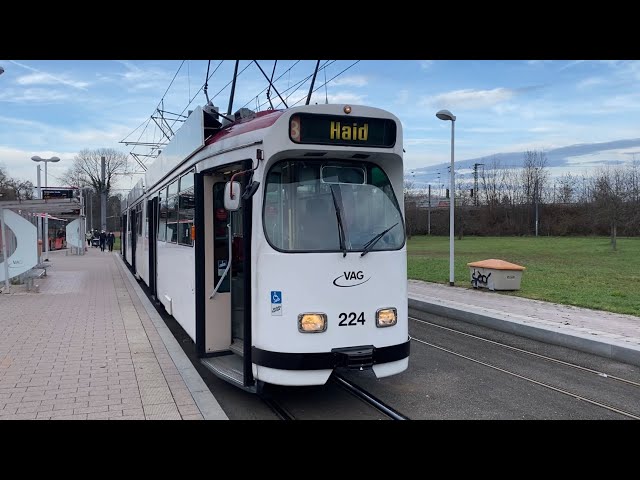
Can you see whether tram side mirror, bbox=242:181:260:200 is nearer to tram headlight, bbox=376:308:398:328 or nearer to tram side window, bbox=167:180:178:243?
tram headlight, bbox=376:308:398:328

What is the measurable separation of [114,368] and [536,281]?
13546mm

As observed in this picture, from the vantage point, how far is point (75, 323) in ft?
34.7

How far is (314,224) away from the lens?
565 cm

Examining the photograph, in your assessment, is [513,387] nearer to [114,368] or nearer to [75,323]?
[114,368]

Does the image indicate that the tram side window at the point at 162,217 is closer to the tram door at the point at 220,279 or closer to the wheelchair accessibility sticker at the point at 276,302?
the tram door at the point at 220,279

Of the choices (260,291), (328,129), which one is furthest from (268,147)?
(260,291)

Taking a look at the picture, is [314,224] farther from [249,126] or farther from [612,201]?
[612,201]

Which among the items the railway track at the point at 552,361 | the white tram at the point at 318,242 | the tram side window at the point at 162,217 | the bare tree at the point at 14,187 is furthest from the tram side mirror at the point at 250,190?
the bare tree at the point at 14,187

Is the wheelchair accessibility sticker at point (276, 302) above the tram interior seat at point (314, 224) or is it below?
below

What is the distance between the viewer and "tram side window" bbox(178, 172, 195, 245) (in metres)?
7.60

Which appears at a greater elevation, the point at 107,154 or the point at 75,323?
the point at 107,154

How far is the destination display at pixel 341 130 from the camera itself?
5.57 metres

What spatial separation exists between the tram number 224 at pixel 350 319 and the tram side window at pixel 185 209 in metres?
2.86

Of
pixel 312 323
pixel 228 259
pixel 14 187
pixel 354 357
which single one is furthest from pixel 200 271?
pixel 14 187
